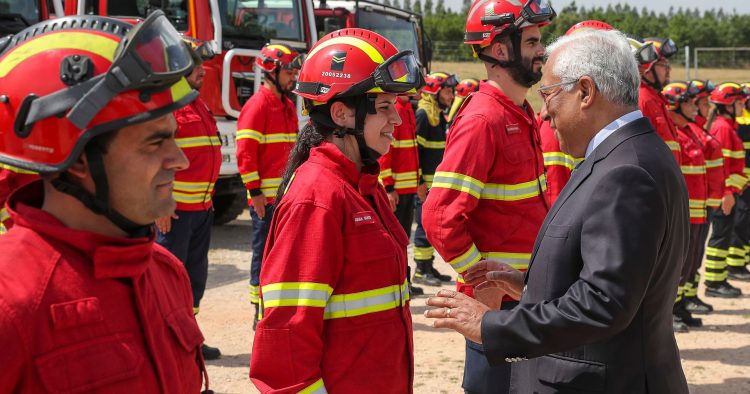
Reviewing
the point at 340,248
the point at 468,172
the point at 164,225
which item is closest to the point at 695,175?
the point at 468,172

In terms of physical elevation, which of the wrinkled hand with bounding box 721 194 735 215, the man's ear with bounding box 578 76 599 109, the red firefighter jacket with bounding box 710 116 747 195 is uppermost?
the man's ear with bounding box 578 76 599 109

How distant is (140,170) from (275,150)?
17.8 feet

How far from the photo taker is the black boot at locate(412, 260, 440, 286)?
31.6 feet

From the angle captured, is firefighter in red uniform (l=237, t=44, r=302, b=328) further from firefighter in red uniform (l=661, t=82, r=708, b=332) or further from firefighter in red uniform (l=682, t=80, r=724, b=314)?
firefighter in red uniform (l=682, t=80, r=724, b=314)

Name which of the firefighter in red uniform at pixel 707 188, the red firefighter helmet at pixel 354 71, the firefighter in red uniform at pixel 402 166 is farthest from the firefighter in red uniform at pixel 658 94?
the red firefighter helmet at pixel 354 71

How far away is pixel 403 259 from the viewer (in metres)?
2.92

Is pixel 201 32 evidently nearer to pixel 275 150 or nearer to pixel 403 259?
pixel 275 150

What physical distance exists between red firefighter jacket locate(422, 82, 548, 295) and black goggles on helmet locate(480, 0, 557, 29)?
1.59 ft

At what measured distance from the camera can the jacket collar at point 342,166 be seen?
2.84m

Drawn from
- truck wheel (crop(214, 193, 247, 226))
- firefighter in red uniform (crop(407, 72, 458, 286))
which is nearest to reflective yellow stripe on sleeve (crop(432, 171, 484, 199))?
firefighter in red uniform (crop(407, 72, 458, 286))

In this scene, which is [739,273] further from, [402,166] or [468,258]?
[468,258]

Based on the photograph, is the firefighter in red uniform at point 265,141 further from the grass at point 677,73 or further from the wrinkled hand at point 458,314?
the grass at point 677,73

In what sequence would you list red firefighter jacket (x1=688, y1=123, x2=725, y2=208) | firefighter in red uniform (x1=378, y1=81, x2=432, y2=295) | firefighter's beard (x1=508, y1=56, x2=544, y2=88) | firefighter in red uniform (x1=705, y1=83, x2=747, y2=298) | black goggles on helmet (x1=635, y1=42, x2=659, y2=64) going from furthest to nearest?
firefighter in red uniform (x1=705, y1=83, x2=747, y2=298) < firefighter in red uniform (x1=378, y1=81, x2=432, y2=295) < red firefighter jacket (x1=688, y1=123, x2=725, y2=208) < black goggles on helmet (x1=635, y1=42, x2=659, y2=64) < firefighter's beard (x1=508, y1=56, x2=544, y2=88)

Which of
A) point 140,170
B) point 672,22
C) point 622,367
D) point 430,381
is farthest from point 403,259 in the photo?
point 672,22
